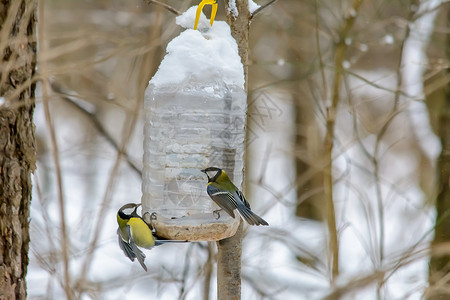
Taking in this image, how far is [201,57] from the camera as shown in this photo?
196cm

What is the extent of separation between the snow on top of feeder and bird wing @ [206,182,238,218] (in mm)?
416

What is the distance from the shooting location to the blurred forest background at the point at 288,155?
312 centimetres

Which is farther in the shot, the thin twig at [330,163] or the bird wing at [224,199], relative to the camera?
the thin twig at [330,163]

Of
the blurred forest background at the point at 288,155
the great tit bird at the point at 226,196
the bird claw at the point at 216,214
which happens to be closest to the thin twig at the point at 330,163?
the blurred forest background at the point at 288,155

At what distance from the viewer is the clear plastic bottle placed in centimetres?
210

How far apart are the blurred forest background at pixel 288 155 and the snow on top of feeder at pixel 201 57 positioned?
1.73 feet

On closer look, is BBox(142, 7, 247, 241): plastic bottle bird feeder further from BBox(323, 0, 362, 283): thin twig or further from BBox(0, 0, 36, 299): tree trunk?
BBox(323, 0, 362, 283): thin twig

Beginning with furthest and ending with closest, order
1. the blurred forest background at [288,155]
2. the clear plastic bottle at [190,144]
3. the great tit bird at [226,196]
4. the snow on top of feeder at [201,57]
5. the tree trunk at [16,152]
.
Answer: the blurred forest background at [288,155], the tree trunk at [16,152], the clear plastic bottle at [190,144], the snow on top of feeder at [201,57], the great tit bird at [226,196]

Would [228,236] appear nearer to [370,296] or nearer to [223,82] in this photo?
[223,82]

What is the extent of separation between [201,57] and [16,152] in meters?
1.03

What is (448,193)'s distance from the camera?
3768 mm

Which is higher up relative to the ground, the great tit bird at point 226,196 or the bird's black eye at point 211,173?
the bird's black eye at point 211,173

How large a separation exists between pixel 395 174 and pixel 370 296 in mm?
4855

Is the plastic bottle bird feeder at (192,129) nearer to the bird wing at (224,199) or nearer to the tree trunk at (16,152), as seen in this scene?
the bird wing at (224,199)
